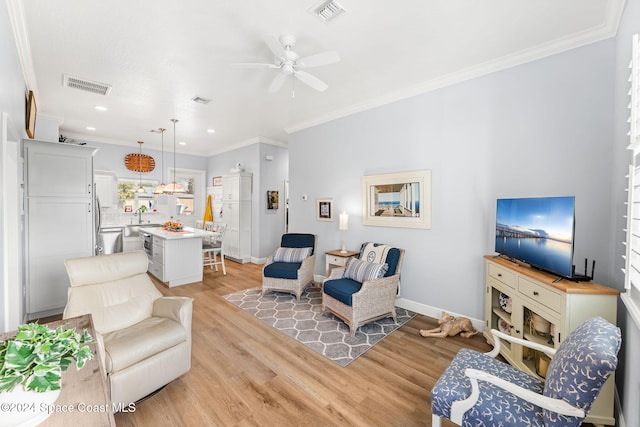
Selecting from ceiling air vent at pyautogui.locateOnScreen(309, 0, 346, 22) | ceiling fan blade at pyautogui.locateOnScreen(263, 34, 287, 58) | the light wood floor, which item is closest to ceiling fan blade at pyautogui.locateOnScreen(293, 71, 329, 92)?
ceiling fan blade at pyautogui.locateOnScreen(263, 34, 287, 58)

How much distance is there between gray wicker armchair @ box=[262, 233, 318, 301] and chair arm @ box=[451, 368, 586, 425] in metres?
2.71

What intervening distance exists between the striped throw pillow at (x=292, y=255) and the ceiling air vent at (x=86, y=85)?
322 centimetres

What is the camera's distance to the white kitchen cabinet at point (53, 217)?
324cm

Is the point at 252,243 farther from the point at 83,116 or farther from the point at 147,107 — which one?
the point at 83,116

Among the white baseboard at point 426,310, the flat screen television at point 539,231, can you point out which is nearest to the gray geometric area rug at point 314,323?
the white baseboard at point 426,310

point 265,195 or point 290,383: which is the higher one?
point 265,195

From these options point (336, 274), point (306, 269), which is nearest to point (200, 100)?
point (306, 269)

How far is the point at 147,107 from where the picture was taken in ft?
13.7

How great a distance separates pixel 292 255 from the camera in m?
4.21

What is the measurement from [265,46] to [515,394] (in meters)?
3.12

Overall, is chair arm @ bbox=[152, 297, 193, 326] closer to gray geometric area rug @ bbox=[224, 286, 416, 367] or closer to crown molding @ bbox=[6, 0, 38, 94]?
gray geometric area rug @ bbox=[224, 286, 416, 367]

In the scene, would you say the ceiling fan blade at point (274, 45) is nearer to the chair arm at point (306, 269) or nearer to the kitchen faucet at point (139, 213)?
the chair arm at point (306, 269)

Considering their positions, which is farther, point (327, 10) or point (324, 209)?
point (324, 209)

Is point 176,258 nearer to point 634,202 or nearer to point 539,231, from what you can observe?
point 539,231
